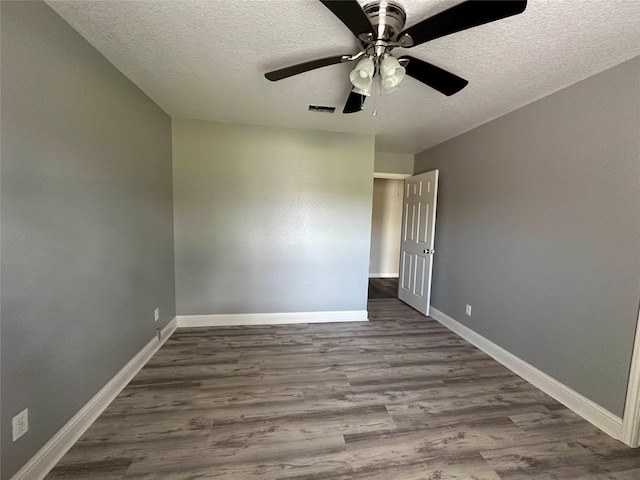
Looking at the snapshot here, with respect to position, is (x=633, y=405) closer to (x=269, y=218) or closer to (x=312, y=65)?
(x=312, y=65)

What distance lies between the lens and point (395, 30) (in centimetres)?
125

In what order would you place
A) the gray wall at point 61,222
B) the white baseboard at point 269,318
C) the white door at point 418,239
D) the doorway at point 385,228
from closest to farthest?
the gray wall at point 61,222 → the white baseboard at point 269,318 → the white door at point 418,239 → the doorway at point 385,228

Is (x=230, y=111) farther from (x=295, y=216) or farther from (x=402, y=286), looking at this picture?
(x=402, y=286)

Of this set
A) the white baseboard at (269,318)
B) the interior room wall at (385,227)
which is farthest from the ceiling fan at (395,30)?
the interior room wall at (385,227)

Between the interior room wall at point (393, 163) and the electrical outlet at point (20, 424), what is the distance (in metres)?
4.03

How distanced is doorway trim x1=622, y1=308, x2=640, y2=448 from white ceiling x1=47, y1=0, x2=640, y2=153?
1715mm

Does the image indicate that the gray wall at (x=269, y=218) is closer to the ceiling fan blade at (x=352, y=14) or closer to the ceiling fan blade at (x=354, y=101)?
the ceiling fan blade at (x=354, y=101)

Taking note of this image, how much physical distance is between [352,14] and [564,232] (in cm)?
214

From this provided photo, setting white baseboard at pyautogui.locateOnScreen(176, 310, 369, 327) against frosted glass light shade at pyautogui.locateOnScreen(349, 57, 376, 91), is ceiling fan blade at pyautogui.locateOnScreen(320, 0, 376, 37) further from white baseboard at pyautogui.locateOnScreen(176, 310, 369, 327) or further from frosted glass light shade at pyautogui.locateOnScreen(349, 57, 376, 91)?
white baseboard at pyautogui.locateOnScreen(176, 310, 369, 327)

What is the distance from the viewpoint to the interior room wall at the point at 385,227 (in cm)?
584

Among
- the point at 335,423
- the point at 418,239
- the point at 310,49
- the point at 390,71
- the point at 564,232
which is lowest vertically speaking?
the point at 335,423

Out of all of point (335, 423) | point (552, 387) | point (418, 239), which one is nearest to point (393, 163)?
point (418, 239)

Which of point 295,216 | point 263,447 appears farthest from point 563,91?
point 263,447

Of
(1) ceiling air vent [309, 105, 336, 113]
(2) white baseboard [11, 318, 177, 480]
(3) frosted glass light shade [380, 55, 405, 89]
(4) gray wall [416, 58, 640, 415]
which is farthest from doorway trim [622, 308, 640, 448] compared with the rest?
(2) white baseboard [11, 318, 177, 480]
